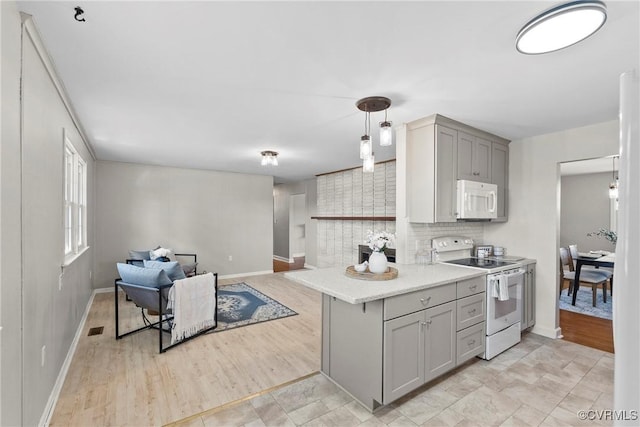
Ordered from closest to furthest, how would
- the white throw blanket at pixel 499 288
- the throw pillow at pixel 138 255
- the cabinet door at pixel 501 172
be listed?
the white throw blanket at pixel 499 288
the cabinet door at pixel 501 172
the throw pillow at pixel 138 255

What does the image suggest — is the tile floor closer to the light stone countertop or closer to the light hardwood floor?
the light hardwood floor

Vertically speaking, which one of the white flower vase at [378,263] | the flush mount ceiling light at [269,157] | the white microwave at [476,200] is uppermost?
the flush mount ceiling light at [269,157]

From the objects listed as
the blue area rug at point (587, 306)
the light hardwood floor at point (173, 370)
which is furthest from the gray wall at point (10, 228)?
the blue area rug at point (587, 306)

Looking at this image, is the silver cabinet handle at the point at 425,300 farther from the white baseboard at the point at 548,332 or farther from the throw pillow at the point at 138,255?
the throw pillow at the point at 138,255

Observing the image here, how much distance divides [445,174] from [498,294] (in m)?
1.25

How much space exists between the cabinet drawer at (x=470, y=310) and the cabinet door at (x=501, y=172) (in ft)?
4.16

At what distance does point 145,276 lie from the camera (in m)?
3.01

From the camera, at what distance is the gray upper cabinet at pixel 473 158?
3141mm

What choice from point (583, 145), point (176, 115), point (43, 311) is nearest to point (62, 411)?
point (43, 311)

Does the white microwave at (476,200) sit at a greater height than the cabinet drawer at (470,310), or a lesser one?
greater

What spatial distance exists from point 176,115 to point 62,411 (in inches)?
99.1

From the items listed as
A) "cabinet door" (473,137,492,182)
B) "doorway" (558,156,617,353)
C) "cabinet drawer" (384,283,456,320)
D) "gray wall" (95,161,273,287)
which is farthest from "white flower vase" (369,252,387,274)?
"gray wall" (95,161,273,287)

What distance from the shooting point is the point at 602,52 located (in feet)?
5.79

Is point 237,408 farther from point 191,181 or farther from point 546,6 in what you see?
point 191,181
